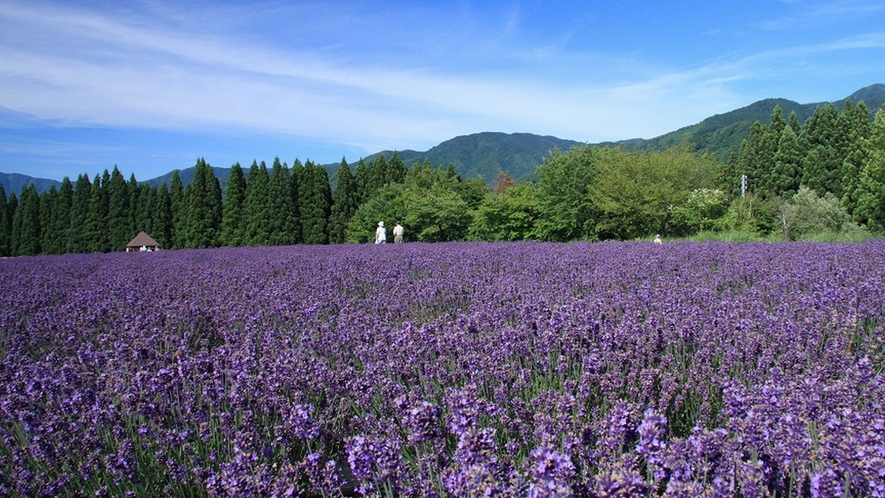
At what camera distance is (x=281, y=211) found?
30.7 metres

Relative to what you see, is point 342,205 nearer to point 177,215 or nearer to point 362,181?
point 362,181

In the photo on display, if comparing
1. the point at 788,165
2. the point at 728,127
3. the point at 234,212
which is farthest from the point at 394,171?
the point at 728,127

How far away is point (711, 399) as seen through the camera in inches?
97.9

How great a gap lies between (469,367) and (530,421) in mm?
537

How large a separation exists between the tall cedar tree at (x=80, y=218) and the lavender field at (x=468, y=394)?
32.1 metres

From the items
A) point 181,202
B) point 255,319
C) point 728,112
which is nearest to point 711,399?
point 255,319

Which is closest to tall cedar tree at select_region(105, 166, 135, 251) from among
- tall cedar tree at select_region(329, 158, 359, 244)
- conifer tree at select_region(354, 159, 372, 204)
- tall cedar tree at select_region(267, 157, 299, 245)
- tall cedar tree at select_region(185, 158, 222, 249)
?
tall cedar tree at select_region(185, 158, 222, 249)

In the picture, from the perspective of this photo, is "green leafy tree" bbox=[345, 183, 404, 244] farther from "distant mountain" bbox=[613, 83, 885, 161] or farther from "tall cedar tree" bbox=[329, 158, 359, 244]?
"distant mountain" bbox=[613, 83, 885, 161]

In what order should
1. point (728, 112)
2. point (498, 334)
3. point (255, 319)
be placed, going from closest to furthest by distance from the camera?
point (498, 334), point (255, 319), point (728, 112)

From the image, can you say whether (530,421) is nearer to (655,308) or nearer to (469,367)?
(469,367)

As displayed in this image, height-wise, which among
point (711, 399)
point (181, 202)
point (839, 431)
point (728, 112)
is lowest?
point (711, 399)

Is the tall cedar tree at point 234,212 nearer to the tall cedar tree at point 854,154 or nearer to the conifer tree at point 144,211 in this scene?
the conifer tree at point 144,211

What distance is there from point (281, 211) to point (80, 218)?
1249 cm

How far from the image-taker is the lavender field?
4.92 feet
